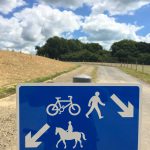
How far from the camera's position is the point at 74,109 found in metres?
2.52

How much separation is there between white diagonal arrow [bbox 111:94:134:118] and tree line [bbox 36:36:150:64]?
12497 cm

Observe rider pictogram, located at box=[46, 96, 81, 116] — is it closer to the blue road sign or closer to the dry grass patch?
the blue road sign

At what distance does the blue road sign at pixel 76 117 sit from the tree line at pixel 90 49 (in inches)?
4921

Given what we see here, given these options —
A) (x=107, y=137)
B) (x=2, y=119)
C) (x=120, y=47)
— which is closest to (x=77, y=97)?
(x=107, y=137)

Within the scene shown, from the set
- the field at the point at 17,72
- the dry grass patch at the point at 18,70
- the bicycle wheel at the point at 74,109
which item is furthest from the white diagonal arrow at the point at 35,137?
the dry grass patch at the point at 18,70

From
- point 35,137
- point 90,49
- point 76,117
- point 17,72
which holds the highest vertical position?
point 90,49

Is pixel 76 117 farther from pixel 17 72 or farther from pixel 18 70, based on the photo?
pixel 18 70

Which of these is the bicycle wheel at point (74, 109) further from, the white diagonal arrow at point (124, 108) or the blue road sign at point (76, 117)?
the white diagonal arrow at point (124, 108)

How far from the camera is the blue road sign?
8.25 ft

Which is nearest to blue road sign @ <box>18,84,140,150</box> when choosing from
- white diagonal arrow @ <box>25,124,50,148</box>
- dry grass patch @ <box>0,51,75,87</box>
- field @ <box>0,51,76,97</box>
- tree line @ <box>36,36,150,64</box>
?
white diagonal arrow @ <box>25,124,50,148</box>

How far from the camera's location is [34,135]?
252 cm

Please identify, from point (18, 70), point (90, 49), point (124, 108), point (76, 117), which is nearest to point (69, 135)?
point (76, 117)

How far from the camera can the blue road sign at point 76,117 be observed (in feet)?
8.25

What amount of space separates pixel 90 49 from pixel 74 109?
149363 mm
